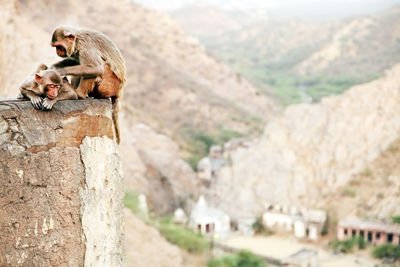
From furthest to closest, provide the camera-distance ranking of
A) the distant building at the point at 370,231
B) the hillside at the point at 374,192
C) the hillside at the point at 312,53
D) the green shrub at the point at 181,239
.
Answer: the hillside at the point at 312,53
the hillside at the point at 374,192
the distant building at the point at 370,231
the green shrub at the point at 181,239

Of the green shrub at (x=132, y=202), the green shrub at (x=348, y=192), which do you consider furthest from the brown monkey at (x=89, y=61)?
the green shrub at (x=348, y=192)

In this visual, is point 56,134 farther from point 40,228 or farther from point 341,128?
point 341,128

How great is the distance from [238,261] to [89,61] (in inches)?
444

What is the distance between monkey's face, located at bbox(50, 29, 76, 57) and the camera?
307cm

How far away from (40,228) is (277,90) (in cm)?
4742

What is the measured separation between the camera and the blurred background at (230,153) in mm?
13648

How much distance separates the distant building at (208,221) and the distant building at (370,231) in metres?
4.21

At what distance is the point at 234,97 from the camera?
4059 centimetres

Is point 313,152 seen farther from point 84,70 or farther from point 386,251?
point 84,70

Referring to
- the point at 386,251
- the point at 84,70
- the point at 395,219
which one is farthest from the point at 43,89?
the point at 395,219

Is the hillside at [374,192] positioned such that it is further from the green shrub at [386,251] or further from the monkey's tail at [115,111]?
the monkey's tail at [115,111]

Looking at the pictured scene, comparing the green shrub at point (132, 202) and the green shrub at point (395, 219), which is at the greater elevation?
the green shrub at point (132, 202)

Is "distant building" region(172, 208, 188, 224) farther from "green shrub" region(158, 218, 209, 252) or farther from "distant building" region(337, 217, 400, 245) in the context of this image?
"distant building" region(337, 217, 400, 245)

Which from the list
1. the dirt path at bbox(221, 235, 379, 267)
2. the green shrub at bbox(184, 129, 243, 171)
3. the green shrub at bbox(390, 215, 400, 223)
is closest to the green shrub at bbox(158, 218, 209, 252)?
the dirt path at bbox(221, 235, 379, 267)
